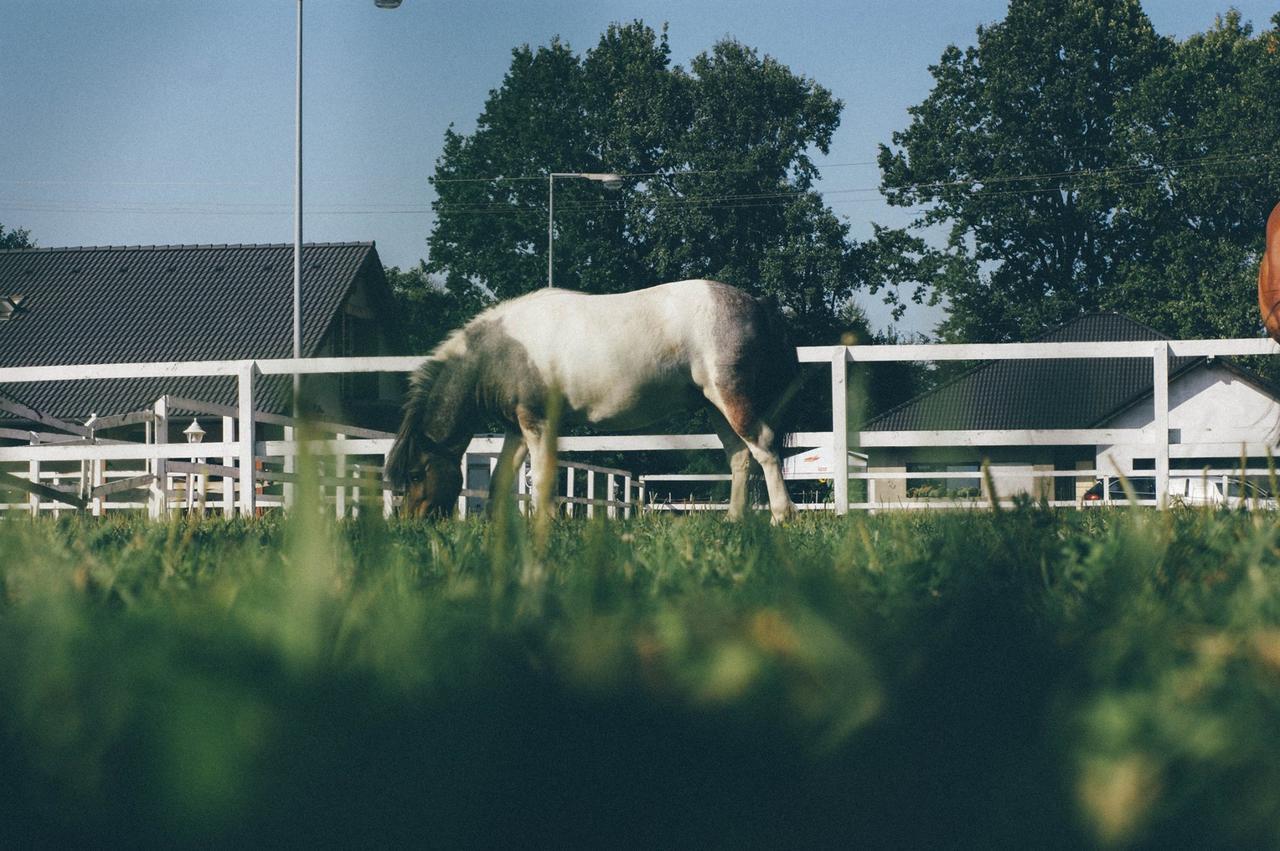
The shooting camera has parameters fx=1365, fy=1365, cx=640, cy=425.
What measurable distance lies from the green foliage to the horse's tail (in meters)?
37.8

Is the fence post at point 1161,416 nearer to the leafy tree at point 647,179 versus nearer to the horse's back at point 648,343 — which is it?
the horse's back at point 648,343

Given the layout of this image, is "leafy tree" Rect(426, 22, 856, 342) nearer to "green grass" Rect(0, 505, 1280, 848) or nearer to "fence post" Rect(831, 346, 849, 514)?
"fence post" Rect(831, 346, 849, 514)

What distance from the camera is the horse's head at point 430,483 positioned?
25.2 feet

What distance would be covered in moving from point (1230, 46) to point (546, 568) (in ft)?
180

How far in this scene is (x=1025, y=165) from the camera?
159 ft

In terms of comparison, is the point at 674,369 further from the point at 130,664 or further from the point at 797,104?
the point at 797,104

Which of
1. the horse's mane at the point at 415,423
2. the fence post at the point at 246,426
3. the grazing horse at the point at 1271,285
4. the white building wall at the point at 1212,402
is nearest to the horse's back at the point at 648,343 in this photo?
the horse's mane at the point at 415,423

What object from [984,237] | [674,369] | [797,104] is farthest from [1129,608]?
[797,104]

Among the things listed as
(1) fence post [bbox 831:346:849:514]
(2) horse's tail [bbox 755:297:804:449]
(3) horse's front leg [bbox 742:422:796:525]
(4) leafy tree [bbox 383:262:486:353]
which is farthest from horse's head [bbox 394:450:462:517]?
(4) leafy tree [bbox 383:262:486:353]

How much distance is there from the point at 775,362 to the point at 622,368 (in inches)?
36.1

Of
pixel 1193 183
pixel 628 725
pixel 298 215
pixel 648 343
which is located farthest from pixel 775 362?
pixel 1193 183

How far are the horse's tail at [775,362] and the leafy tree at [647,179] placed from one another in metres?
38.1

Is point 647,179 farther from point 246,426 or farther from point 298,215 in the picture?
point 246,426

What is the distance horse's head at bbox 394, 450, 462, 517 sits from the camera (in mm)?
7695
